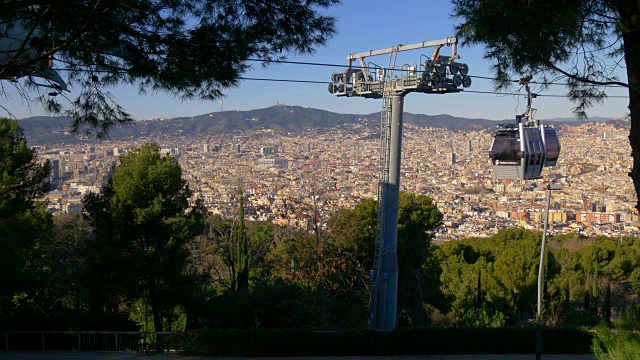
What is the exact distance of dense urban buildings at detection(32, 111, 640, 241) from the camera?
38.5m

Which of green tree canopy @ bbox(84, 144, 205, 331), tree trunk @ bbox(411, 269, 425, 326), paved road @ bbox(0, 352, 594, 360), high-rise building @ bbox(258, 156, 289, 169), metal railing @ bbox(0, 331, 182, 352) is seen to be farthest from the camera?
high-rise building @ bbox(258, 156, 289, 169)

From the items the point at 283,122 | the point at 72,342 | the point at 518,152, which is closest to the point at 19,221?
the point at 72,342

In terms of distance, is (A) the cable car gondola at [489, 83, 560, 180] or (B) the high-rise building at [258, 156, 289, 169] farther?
(B) the high-rise building at [258, 156, 289, 169]

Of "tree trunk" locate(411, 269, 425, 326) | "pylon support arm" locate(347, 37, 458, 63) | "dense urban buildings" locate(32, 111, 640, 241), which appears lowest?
"tree trunk" locate(411, 269, 425, 326)

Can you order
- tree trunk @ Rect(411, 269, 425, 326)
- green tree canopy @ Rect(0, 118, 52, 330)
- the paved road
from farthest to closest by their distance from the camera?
tree trunk @ Rect(411, 269, 425, 326) < green tree canopy @ Rect(0, 118, 52, 330) < the paved road

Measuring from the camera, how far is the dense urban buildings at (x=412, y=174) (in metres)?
38.5

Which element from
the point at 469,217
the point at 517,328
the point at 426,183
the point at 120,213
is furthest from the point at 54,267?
the point at 426,183

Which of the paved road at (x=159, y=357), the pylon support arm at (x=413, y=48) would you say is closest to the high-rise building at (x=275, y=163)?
the pylon support arm at (x=413, y=48)

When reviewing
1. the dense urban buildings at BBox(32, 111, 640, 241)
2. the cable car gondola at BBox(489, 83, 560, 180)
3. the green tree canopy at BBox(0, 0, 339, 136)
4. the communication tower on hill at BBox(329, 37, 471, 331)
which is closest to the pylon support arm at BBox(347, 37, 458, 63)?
the communication tower on hill at BBox(329, 37, 471, 331)

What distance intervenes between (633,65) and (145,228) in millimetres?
13488

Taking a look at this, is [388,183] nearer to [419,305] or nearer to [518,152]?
[518,152]

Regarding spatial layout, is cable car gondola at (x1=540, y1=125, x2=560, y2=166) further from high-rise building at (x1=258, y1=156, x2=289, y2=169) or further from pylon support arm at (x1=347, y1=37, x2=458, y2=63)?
high-rise building at (x1=258, y1=156, x2=289, y2=169)

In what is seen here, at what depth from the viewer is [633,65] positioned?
4887 mm

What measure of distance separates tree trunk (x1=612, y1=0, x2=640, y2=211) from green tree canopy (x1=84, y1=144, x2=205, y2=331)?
12.5 meters
